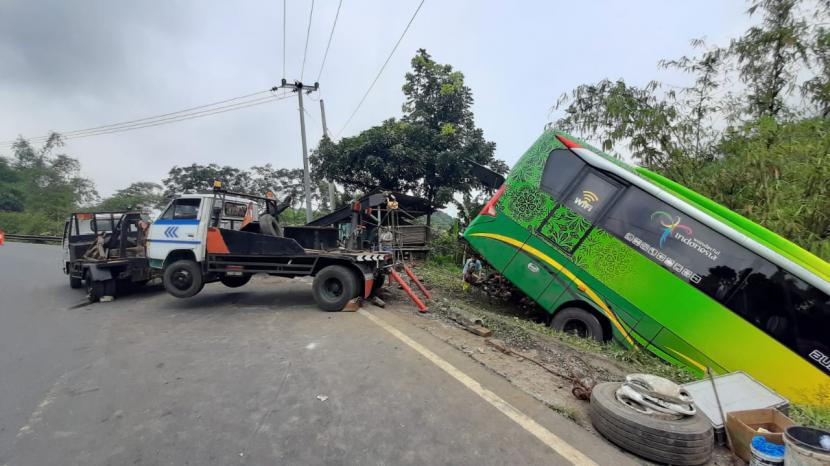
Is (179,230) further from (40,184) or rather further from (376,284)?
(40,184)

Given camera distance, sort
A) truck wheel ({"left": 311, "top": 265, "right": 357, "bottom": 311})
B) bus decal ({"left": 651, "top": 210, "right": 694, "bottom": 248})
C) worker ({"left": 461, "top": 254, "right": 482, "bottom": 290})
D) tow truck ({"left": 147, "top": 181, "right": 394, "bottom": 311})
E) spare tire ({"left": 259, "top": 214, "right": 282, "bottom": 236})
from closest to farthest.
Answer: bus decal ({"left": 651, "top": 210, "right": 694, "bottom": 248}), truck wheel ({"left": 311, "top": 265, "right": 357, "bottom": 311}), tow truck ({"left": 147, "top": 181, "right": 394, "bottom": 311}), spare tire ({"left": 259, "top": 214, "right": 282, "bottom": 236}), worker ({"left": 461, "top": 254, "right": 482, "bottom": 290})

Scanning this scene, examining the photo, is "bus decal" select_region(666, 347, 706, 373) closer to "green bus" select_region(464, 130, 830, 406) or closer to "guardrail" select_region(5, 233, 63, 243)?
"green bus" select_region(464, 130, 830, 406)

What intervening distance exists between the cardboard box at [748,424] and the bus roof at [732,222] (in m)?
2.21

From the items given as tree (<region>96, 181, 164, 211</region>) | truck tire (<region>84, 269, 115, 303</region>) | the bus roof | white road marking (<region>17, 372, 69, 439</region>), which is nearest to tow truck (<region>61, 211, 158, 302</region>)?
truck tire (<region>84, 269, 115, 303</region>)

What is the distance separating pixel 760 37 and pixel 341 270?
411 inches

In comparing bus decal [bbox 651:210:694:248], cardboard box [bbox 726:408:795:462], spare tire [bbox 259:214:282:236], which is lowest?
cardboard box [bbox 726:408:795:462]

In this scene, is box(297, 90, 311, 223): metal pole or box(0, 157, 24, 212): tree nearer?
box(297, 90, 311, 223): metal pole

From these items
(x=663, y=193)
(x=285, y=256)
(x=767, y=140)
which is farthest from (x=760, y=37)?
(x=285, y=256)

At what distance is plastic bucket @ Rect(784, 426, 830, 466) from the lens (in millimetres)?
1992

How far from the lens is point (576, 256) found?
5527mm

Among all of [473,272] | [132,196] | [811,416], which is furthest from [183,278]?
[132,196]

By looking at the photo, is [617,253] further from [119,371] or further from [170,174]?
[170,174]

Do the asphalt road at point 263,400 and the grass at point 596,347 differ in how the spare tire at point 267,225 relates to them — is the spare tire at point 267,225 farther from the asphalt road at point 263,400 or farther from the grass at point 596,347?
the grass at point 596,347

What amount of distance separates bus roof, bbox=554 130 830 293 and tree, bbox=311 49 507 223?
9070mm
